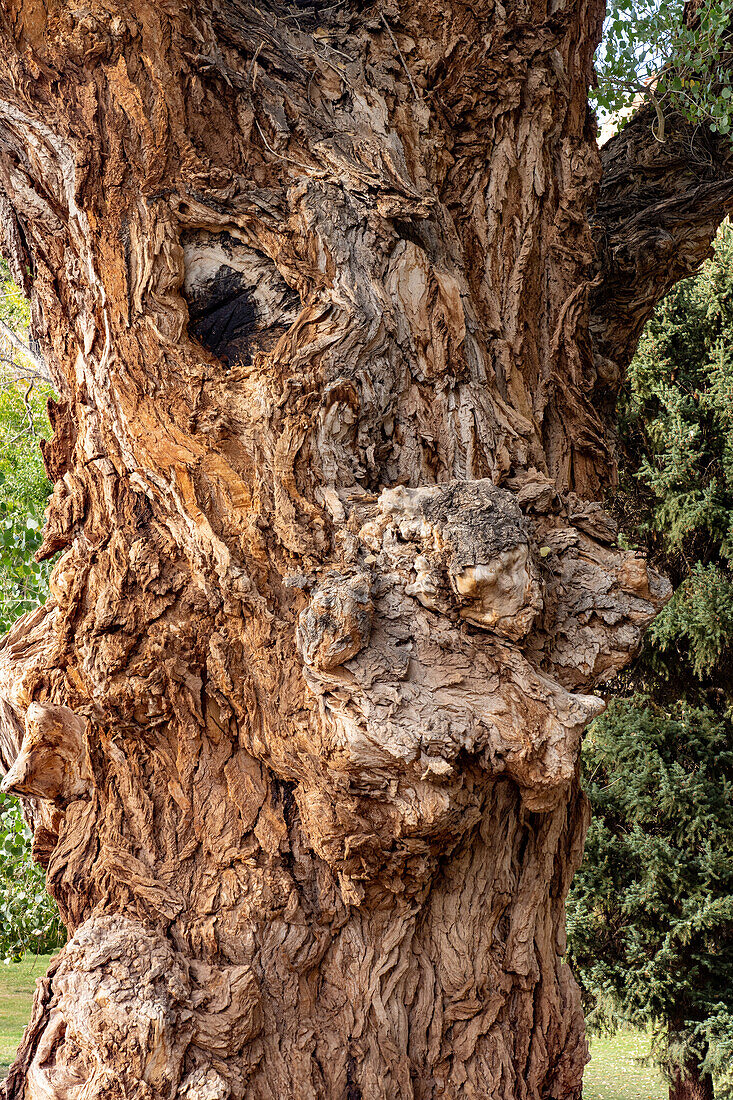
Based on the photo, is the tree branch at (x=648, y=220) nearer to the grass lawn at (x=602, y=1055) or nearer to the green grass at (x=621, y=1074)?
the grass lawn at (x=602, y=1055)

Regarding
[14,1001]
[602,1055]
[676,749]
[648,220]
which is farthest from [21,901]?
[602,1055]

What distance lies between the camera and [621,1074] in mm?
8758

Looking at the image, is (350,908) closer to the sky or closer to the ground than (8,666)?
closer to the ground

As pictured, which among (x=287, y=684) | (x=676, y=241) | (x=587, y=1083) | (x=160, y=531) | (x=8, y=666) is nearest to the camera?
(x=287, y=684)

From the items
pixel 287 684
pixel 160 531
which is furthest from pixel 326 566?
pixel 160 531

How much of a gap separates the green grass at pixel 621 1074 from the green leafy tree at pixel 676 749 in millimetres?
1611

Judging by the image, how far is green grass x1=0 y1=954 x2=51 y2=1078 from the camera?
7.70 meters

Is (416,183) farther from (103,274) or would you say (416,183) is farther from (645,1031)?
(645,1031)

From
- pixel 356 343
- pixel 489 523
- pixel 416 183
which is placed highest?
pixel 416 183

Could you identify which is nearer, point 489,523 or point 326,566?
point 489,523

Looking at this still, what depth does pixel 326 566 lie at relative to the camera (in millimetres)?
2033

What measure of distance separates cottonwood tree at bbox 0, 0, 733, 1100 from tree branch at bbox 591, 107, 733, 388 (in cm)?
78

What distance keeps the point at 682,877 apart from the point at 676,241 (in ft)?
15.7

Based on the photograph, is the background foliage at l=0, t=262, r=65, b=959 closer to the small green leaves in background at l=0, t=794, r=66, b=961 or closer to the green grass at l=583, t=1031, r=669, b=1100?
the small green leaves in background at l=0, t=794, r=66, b=961
